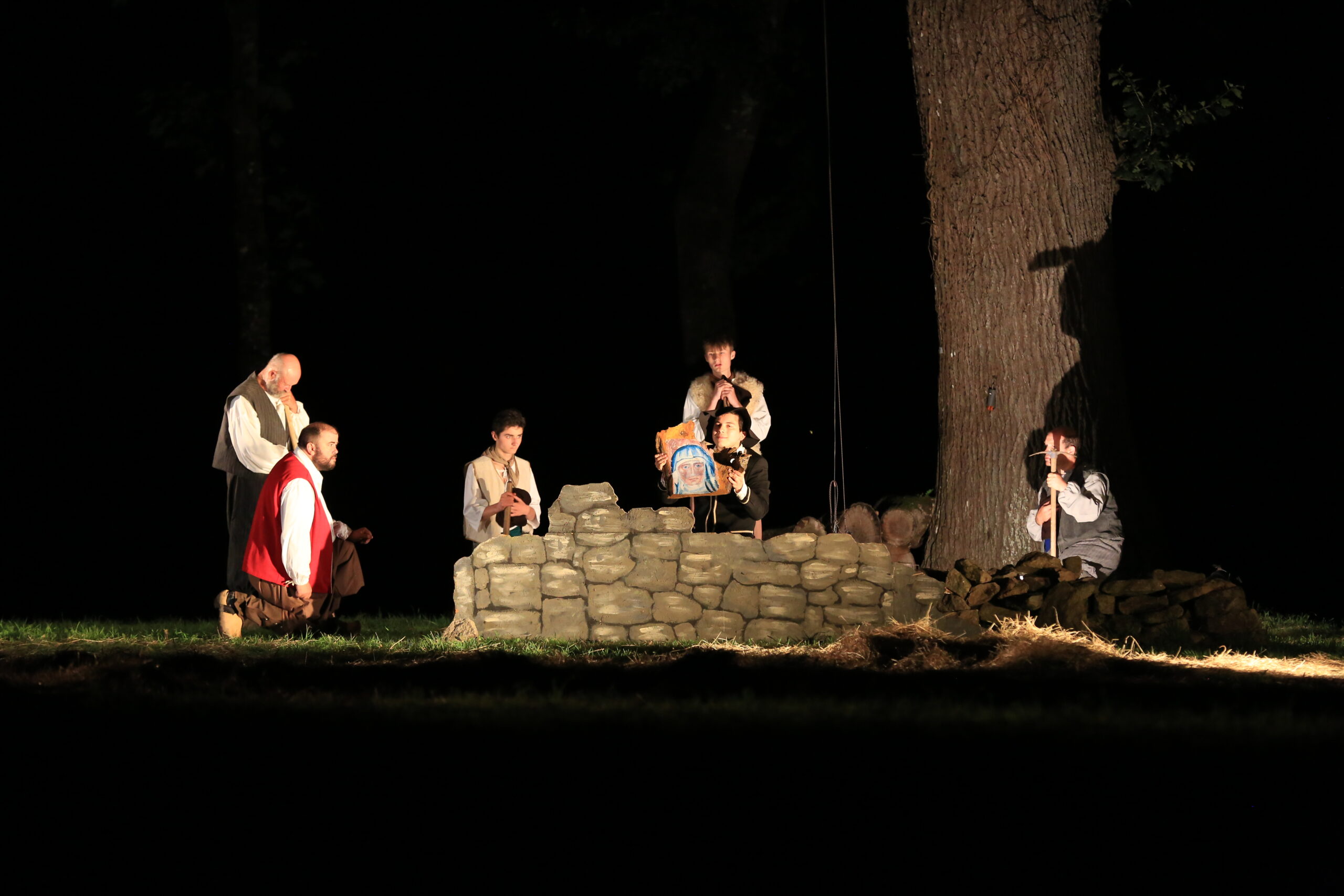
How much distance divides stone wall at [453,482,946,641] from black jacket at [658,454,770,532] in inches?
27.5

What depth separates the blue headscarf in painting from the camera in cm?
1002

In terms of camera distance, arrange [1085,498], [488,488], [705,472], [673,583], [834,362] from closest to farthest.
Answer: [673,583] → [1085,498] → [705,472] → [488,488] → [834,362]

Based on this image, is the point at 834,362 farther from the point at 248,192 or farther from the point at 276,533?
the point at 276,533

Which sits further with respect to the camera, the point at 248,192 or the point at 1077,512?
the point at 248,192

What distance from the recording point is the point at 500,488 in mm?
10336

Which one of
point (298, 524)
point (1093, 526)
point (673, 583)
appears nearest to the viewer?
point (298, 524)

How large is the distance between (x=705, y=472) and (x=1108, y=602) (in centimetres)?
260

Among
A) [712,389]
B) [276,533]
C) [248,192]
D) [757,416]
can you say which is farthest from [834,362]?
[276,533]

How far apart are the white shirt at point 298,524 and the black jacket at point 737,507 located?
2.29 meters

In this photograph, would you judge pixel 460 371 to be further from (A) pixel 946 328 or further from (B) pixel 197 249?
(A) pixel 946 328

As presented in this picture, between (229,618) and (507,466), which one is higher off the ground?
(507,466)

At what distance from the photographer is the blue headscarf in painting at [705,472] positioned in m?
10.0

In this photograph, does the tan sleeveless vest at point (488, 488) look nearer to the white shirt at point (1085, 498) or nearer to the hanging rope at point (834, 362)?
the hanging rope at point (834, 362)

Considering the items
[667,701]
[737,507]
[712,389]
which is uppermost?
[712,389]
